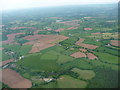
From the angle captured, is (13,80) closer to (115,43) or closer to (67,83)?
(67,83)

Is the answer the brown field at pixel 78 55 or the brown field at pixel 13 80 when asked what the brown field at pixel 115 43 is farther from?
the brown field at pixel 13 80

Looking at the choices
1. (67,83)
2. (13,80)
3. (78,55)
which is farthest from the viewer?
(78,55)

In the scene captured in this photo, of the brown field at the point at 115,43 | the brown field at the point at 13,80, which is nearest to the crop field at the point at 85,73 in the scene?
the brown field at the point at 13,80

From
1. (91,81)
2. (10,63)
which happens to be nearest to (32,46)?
(10,63)

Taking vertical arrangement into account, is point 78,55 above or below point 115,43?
below

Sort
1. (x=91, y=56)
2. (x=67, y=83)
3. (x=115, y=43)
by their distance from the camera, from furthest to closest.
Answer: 1. (x=115, y=43)
2. (x=91, y=56)
3. (x=67, y=83)

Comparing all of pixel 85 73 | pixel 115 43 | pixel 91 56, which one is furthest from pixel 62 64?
pixel 115 43

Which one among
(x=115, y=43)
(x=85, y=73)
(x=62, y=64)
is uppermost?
(x=115, y=43)

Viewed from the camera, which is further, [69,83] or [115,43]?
[115,43]

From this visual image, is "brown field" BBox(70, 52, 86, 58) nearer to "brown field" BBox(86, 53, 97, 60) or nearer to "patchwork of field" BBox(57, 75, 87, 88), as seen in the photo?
"brown field" BBox(86, 53, 97, 60)
